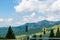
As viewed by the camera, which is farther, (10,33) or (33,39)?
(10,33)

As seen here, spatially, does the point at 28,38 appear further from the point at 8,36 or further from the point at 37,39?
the point at 8,36

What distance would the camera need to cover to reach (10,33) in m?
99.1

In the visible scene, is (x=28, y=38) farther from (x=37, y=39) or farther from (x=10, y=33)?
(x=10, y=33)

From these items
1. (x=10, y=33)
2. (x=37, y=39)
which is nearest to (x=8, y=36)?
(x=10, y=33)

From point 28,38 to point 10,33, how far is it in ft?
56.6

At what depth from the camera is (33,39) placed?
263 ft

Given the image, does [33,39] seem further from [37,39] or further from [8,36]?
[8,36]

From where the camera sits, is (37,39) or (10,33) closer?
(37,39)

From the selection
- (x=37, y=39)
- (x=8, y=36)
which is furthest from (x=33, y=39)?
(x=8, y=36)

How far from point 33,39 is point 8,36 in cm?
2044

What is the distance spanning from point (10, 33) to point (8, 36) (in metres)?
2.29

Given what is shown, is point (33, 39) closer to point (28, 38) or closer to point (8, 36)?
point (28, 38)

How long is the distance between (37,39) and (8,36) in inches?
870

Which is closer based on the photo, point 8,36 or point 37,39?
point 37,39
